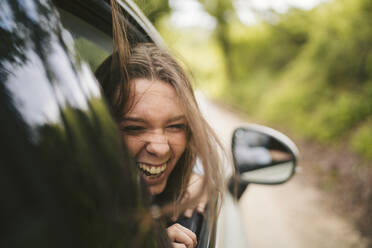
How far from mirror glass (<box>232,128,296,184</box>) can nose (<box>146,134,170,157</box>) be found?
83 cm

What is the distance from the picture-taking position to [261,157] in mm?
1977

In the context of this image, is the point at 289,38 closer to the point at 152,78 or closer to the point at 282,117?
the point at 282,117

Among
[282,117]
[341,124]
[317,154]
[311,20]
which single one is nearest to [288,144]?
[317,154]

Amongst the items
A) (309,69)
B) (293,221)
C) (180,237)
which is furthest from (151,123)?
(309,69)

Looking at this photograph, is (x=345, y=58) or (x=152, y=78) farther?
(x=345, y=58)

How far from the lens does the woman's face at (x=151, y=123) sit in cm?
114

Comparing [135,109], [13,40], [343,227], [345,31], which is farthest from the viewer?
[345,31]

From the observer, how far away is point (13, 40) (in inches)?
20.2

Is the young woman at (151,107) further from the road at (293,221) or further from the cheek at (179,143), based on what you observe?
Answer: the road at (293,221)

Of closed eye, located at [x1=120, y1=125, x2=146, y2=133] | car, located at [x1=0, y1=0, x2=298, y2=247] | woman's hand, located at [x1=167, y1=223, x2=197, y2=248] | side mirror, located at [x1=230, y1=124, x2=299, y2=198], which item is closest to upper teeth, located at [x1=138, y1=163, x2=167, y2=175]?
closed eye, located at [x1=120, y1=125, x2=146, y2=133]

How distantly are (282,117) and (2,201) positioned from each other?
12.5 meters

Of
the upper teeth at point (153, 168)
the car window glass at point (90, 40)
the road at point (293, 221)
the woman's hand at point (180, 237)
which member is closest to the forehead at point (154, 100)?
the upper teeth at point (153, 168)

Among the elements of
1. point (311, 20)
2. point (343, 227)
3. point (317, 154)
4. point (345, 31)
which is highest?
point (311, 20)

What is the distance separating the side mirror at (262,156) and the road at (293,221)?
139 centimetres
